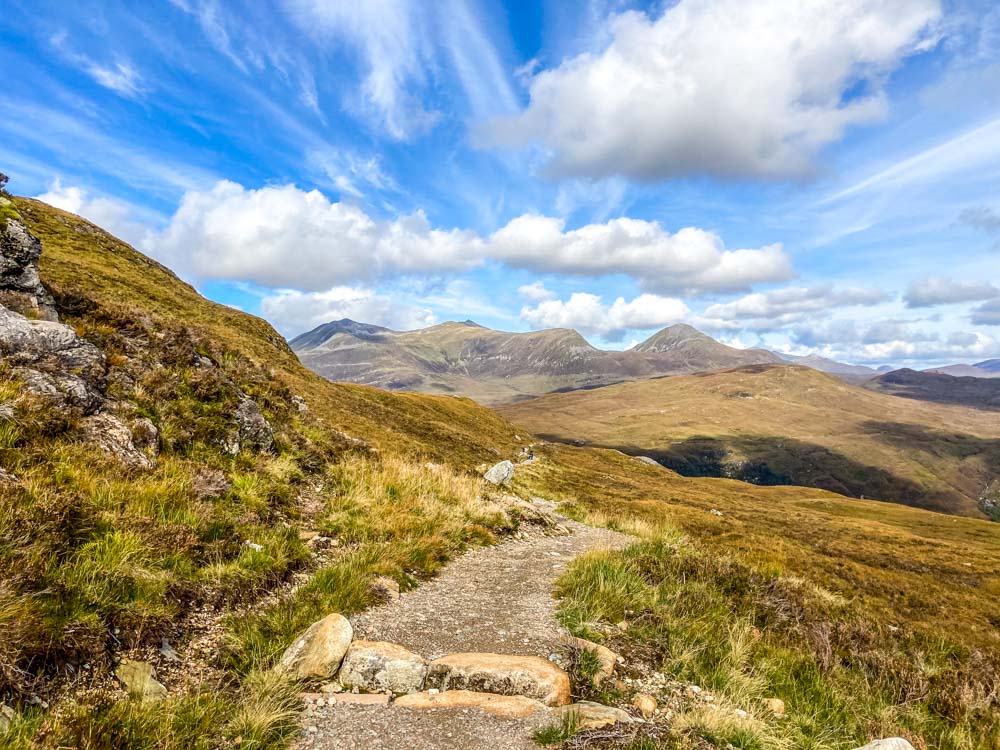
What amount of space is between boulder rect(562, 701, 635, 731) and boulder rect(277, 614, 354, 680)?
2.82 metres

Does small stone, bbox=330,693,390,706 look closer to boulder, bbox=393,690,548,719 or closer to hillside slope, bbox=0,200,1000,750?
boulder, bbox=393,690,548,719

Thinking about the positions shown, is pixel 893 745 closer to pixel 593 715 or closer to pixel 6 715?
pixel 593 715

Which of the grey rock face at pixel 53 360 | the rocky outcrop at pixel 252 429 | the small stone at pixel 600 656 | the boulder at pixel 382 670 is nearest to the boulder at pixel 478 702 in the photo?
the boulder at pixel 382 670

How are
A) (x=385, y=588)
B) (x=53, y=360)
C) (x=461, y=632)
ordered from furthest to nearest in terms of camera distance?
(x=53, y=360) < (x=385, y=588) < (x=461, y=632)

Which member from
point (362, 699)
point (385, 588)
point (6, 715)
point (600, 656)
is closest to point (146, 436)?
point (385, 588)

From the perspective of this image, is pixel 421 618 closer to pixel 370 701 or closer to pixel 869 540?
pixel 370 701

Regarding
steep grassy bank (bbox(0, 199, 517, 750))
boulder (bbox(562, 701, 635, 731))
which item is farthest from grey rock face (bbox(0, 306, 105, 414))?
boulder (bbox(562, 701, 635, 731))

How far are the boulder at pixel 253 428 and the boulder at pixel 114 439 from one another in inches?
122

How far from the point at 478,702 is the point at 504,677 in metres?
0.53

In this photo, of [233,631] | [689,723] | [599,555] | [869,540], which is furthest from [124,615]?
[869,540]

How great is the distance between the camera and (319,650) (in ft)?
19.3

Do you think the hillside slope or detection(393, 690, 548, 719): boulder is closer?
the hillside slope

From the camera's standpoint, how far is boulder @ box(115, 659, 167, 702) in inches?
183

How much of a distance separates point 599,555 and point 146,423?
1037 cm
